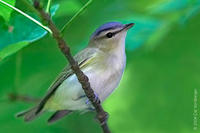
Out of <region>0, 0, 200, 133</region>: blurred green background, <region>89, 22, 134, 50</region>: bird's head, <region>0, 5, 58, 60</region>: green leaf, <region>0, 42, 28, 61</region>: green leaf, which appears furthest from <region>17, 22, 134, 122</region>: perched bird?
<region>0, 42, 28, 61</region>: green leaf

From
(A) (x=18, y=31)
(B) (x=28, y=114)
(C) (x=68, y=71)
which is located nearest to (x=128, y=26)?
(C) (x=68, y=71)

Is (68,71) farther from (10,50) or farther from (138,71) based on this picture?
(10,50)

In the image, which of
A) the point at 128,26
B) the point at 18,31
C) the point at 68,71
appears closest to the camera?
the point at 18,31

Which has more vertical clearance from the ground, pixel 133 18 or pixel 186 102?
pixel 133 18

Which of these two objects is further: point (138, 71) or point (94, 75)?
point (138, 71)

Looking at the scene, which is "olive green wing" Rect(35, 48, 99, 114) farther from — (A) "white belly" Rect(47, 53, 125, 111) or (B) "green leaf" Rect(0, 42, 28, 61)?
(B) "green leaf" Rect(0, 42, 28, 61)

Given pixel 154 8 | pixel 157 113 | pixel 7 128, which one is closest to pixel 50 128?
pixel 7 128

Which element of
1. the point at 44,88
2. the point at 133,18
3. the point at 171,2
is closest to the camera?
the point at 171,2

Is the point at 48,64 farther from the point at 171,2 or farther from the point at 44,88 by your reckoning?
the point at 171,2
